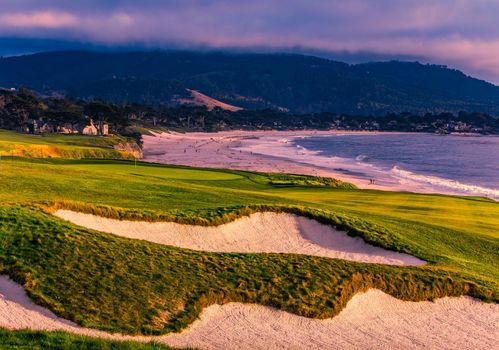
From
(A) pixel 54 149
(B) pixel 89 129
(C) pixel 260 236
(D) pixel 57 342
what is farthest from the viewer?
(B) pixel 89 129

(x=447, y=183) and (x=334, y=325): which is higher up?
(x=334, y=325)

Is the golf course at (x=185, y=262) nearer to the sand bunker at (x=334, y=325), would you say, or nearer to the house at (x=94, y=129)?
the sand bunker at (x=334, y=325)

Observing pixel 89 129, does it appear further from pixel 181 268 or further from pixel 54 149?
pixel 181 268

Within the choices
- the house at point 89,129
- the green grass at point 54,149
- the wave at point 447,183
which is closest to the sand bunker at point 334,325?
the green grass at point 54,149

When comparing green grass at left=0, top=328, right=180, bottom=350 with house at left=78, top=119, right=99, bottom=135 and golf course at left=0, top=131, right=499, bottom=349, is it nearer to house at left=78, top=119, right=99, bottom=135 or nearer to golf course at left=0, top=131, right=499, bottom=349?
golf course at left=0, top=131, right=499, bottom=349

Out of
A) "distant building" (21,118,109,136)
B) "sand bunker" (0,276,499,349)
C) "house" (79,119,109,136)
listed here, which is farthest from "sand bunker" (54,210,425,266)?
"house" (79,119,109,136)

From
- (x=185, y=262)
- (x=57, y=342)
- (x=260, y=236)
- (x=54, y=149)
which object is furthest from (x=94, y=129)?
(x=57, y=342)

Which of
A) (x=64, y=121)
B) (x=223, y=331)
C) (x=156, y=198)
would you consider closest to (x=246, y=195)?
(x=156, y=198)
